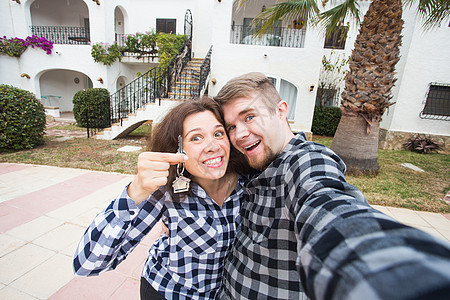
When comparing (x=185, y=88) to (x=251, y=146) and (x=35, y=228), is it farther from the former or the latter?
(x=251, y=146)

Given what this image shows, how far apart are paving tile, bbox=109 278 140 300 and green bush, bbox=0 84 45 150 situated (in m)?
6.74

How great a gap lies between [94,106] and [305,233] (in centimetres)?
1149

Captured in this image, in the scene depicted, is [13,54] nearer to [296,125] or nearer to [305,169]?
[296,125]

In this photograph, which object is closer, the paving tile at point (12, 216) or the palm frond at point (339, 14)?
the paving tile at point (12, 216)

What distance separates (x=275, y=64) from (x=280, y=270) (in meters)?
9.79

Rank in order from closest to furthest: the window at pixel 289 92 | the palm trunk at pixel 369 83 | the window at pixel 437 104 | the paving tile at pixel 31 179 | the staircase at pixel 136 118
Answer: the paving tile at pixel 31 179
the palm trunk at pixel 369 83
the staircase at pixel 136 118
the window at pixel 437 104
the window at pixel 289 92

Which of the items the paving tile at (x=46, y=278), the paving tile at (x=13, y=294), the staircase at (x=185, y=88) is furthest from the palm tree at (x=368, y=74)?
→ the paving tile at (x=13, y=294)

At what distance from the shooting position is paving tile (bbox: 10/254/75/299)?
209cm

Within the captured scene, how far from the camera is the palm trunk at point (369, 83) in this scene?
5121 mm

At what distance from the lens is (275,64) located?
9.59 metres

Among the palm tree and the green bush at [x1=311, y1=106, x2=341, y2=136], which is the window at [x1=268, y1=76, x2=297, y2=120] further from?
the palm tree

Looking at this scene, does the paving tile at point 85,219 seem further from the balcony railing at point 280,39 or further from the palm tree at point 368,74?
the balcony railing at point 280,39

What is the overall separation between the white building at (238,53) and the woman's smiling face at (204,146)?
8.37 meters

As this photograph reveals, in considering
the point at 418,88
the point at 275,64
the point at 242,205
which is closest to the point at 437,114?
the point at 418,88
